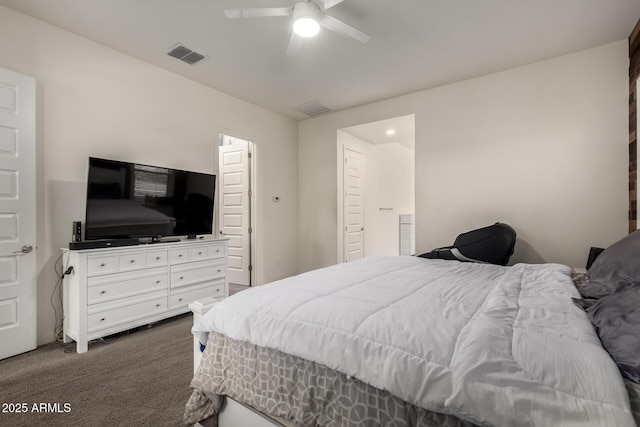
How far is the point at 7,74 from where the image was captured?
90.6 inches

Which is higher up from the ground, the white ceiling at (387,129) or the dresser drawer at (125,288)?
the white ceiling at (387,129)

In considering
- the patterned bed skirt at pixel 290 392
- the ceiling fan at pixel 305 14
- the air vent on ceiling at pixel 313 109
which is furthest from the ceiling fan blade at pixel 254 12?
the air vent on ceiling at pixel 313 109

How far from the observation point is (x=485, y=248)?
2824mm

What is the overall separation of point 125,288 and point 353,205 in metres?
3.73

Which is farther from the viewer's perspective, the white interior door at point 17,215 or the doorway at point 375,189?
the doorway at point 375,189

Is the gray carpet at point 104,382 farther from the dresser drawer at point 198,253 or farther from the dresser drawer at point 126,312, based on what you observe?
the dresser drawer at point 198,253

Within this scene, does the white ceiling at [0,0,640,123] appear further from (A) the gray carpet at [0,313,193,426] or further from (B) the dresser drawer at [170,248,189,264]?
(A) the gray carpet at [0,313,193,426]

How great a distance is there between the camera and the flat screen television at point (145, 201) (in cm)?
265

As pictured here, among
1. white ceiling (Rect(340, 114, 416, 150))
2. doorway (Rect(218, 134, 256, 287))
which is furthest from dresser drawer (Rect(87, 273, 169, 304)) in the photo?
white ceiling (Rect(340, 114, 416, 150))

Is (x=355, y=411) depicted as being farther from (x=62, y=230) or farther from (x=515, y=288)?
(x=62, y=230)

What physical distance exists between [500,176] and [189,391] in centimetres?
378

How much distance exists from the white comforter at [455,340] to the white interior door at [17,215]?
2.06m

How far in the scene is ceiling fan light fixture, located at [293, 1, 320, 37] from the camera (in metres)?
2.18

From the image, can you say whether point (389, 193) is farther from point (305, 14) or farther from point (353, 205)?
point (305, 14)
